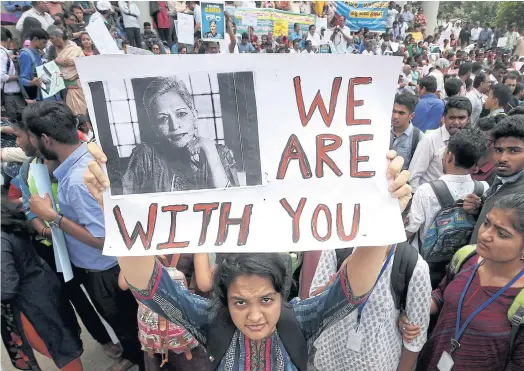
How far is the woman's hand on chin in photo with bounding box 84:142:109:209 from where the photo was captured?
41.6 inches

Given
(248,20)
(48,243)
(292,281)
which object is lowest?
(292,281)

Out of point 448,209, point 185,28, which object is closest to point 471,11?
point 185,28

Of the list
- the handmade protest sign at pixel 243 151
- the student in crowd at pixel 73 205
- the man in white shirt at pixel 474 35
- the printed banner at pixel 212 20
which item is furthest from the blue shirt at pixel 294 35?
the handmade protest sign at pixel 243 151

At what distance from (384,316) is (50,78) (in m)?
4.91

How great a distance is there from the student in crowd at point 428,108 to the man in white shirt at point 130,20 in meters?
7.38

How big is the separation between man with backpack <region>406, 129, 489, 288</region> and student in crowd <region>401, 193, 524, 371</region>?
0.51 m

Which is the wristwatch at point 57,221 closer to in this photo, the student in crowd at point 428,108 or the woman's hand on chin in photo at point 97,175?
the woman's hand on chin in photo at point 97,175

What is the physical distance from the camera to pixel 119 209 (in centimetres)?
108

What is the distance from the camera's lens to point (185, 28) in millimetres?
6125

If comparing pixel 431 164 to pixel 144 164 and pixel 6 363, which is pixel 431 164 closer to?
pixel 144 164

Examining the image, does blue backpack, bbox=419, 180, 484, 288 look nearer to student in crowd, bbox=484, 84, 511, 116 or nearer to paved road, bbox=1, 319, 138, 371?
paved road, bbox=1, 319, 138, 371

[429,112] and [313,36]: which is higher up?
[313,36]

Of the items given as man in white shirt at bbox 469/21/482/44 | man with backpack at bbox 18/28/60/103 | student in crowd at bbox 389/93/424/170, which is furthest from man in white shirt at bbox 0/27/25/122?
man in white shirt at bbox 469/21/482/44

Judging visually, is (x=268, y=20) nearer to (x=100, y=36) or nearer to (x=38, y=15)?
(x=38, y=15)
